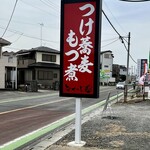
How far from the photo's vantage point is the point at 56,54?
64.8 meters

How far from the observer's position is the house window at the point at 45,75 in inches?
2409

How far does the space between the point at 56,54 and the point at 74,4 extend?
5629 cm

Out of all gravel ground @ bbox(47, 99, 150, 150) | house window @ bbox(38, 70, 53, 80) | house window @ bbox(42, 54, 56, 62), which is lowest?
gravel ground @ bbox(47, 99, 150, 150)

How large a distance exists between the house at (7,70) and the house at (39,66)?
11536 mm

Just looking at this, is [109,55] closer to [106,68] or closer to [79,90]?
[106,68]

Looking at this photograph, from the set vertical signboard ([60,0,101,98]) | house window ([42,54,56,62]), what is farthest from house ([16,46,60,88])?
vertical signboard ([60,0,101,98])

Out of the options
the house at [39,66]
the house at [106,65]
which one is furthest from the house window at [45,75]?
the house at [106,65]

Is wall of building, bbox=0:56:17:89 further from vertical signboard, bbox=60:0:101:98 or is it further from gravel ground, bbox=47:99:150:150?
vertical signboard, bbox=60:0:101:98

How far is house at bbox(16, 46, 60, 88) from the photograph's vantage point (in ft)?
199

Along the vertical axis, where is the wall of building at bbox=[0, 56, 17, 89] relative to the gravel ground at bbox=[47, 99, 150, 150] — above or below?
above

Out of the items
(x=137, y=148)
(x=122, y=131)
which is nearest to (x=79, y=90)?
(x=137, y=148)

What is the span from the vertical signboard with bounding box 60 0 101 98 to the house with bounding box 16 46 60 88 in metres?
50.1

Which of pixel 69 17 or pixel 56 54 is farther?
pixel 56 54

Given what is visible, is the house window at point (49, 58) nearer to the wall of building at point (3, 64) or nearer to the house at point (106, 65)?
the wall of building at point (3, 64)
